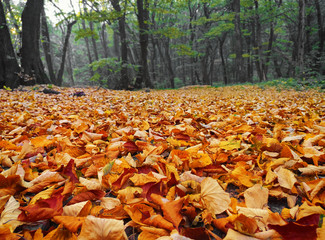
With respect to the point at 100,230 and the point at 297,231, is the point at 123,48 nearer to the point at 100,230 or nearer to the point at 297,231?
the point at 100,230

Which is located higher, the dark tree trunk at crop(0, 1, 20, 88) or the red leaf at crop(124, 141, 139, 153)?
the dark tree trunk at crop(0, 1, 20, 88)

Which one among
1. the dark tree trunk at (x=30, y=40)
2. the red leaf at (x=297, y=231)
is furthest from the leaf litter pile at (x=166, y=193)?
the dark tree trunk at (x=30, y=40)

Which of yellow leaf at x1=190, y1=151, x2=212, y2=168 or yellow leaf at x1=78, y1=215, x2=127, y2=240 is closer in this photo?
yellow leaf at x1=78, y1=215, x2=127, y2=240

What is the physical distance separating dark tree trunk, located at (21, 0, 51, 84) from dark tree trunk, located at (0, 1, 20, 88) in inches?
16.1

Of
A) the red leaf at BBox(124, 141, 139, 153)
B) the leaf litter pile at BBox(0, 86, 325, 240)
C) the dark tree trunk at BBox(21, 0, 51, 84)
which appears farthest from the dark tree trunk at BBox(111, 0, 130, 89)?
the leaf litter pile at BBox(0, 86, 325, 240)

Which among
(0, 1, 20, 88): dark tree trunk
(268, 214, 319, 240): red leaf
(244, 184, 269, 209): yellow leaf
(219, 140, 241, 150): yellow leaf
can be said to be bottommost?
(244, 184, 269, 209): yellow leaf

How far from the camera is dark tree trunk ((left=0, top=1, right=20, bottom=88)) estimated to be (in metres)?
6.41

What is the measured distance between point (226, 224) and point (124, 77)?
9.96 meters

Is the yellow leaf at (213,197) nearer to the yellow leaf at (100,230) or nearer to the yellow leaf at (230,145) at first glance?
the yellow leaf at (100,230)

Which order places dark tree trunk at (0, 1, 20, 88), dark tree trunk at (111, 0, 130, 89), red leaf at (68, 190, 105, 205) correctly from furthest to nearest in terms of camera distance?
dark tree trunk at (111, 0, 130, 89) < dark tree trunk at (0, 1, 20, 88) < red leaf at (68, 190, 105, 205)

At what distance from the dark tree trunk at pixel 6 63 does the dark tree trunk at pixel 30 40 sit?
0.41m

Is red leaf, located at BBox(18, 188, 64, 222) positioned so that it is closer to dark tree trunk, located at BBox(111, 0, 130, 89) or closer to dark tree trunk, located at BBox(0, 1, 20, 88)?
dark tree trunk, located at BBox(0, 1, 20, 88)

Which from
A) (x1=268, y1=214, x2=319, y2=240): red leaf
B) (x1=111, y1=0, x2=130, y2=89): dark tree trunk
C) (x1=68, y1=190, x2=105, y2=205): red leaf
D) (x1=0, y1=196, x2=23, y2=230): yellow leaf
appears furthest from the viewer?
(x1=111, y1=0, x2=130, y2=89): dark tree trunk

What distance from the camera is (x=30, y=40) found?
7.30 meters
